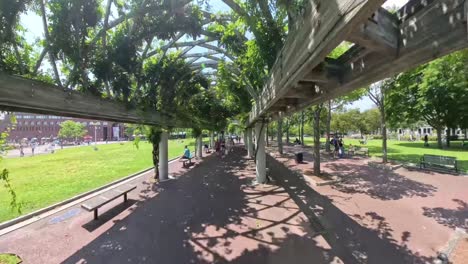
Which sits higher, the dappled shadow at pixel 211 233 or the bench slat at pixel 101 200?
the bench slat at pixel 101 200

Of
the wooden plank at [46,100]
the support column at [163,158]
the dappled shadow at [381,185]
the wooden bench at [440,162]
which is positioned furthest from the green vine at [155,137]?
the wooden bench at [440,162]

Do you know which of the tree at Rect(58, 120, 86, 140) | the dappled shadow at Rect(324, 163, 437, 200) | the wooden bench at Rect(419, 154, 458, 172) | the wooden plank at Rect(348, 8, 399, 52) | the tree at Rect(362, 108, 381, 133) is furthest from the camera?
the tree at Rect(362, 108, 381, 133)

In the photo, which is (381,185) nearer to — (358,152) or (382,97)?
(382,97)

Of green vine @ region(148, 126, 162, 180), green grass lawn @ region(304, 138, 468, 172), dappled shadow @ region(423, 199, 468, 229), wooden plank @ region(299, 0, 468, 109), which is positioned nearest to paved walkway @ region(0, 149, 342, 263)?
dappled shadow @ region(423, 199, 468, 229)

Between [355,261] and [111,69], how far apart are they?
6.82 m

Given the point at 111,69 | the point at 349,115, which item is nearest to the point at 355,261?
Answer: the point at 111,69

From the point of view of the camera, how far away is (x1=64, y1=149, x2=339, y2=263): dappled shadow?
5074mm

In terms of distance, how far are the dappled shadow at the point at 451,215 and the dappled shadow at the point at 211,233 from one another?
11.6 feet

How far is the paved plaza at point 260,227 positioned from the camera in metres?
5.12

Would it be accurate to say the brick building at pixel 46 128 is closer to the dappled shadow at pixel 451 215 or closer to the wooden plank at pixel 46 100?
the wooden plank at pixel 46 100

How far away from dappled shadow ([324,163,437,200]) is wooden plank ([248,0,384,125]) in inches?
315

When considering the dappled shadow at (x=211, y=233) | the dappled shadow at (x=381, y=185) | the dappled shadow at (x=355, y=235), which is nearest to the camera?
the dappled shadow at (x=355, y=235)

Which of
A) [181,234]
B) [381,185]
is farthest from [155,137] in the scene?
[381,185]

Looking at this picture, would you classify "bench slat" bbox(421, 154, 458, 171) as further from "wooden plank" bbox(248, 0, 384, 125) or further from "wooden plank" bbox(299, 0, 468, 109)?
"wooden plank" bbox(248, 0, 384, 125)
